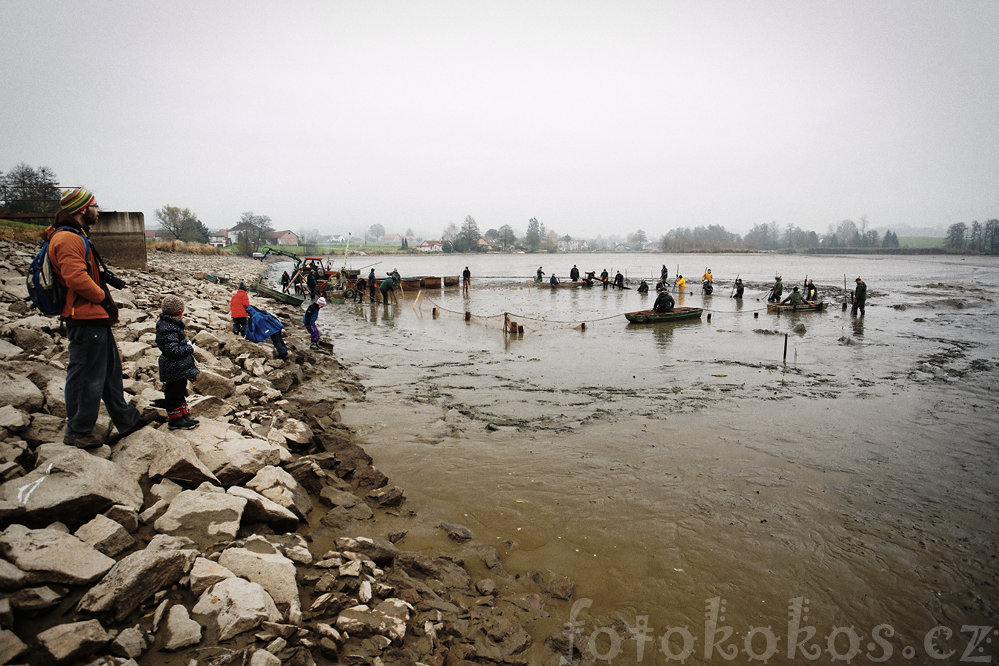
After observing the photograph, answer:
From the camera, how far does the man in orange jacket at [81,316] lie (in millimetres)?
4086

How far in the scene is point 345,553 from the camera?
4.14 m

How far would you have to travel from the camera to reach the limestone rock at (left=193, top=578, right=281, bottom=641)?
2955 mm


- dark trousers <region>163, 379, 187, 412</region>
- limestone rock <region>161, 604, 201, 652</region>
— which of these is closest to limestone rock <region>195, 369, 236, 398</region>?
dark trousers <region>163, 379, 187, 412</region>

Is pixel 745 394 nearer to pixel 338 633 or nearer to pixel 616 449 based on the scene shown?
pixel 616 449

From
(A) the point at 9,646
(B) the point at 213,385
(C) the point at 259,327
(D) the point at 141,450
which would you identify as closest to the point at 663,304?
(C) the point at 259,327

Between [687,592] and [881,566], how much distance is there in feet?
7.78

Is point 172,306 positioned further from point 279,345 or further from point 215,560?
point 279,345

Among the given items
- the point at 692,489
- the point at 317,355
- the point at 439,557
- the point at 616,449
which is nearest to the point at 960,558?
the point at 692,489

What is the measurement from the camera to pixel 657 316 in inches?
854

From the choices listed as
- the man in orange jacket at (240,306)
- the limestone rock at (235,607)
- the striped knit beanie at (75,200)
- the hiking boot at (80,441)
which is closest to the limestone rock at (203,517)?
the limestone rock at (235,607)

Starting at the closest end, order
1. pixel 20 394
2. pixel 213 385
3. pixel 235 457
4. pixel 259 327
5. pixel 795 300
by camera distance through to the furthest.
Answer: pixel 20 394 < pixel 235 457 < pixel 213 385 < pixel 259 327 < pixel 795 300

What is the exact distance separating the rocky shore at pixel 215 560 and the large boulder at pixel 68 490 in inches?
0.5

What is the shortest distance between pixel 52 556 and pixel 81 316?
6.91 feet

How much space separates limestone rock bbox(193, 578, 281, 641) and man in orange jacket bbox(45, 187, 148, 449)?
2122 mm
